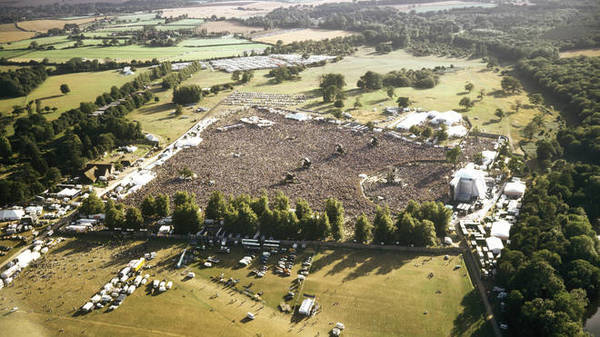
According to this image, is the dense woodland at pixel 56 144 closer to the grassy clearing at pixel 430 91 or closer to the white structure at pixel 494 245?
the grassy clearing at pixel 430 91

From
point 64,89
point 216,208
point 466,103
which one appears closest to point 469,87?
point 466,103

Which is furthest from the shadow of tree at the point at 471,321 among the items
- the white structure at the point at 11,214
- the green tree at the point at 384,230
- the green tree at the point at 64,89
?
the green tree at the point at 64,89

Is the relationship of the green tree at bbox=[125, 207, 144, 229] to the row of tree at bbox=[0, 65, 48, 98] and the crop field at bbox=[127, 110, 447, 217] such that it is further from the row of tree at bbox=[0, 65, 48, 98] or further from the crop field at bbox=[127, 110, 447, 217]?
the row of tree at bbox=[0, 65, 48, 98]

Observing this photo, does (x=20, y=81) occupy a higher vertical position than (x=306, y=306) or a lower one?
higher

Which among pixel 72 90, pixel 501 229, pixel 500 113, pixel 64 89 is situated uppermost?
pixel 64 89

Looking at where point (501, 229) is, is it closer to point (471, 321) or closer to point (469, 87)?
point (471, 321)

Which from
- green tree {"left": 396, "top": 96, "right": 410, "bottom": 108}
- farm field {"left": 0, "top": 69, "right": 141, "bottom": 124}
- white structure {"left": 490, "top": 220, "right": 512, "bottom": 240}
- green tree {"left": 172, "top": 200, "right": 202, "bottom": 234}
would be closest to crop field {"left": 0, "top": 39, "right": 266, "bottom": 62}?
farm field {"left": 0, "top": 69, "right": 141, "bottom": 124}
